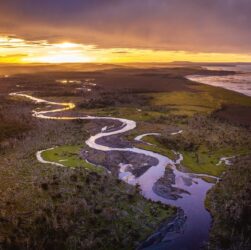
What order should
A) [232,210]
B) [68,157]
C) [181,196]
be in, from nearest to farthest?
[232,210] → [181,196] → [68,157]

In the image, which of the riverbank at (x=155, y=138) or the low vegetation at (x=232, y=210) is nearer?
the low vegetation at (x=232, y=210)

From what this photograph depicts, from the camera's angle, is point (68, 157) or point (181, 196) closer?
point (181, 196)

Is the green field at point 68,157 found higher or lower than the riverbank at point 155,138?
higher

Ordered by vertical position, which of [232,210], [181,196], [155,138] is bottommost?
[181,196]

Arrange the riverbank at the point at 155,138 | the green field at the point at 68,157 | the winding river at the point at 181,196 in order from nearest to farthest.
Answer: the winding river at the point at 181,196, the green field at the point at 68,157, the riverbank at the point at 155,138

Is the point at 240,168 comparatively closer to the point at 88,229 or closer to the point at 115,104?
the point at 88,229

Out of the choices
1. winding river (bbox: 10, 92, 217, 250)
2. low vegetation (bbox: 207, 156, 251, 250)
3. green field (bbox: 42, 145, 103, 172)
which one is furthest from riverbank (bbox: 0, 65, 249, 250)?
low vegetation (bbox: 207, 156, 251, 250)

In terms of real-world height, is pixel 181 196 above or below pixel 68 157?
below

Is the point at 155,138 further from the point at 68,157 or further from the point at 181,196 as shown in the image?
the point at 181,196

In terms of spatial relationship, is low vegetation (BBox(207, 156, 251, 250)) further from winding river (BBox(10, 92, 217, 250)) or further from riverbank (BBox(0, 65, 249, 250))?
riverbank (BBox(0, 65, 249, 250))

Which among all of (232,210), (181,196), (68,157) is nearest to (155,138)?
(68,157)

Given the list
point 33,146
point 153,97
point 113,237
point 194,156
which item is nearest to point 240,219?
point 113,237

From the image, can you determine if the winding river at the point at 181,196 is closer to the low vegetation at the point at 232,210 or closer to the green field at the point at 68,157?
the low vegetation at the point at 232,210

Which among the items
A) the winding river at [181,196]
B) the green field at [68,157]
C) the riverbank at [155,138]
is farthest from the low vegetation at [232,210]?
the green field at [68,157]
